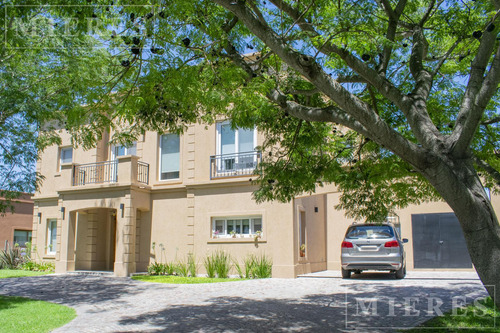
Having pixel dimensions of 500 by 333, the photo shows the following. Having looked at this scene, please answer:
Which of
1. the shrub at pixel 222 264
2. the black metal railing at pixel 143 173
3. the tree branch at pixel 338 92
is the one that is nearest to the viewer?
the tree branch at pixel 338 92

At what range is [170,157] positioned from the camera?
18391 millimetres

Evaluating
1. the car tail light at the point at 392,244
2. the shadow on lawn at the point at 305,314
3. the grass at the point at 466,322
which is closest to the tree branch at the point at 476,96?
the grass at the point at 466,322

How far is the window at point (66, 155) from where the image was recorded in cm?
2136

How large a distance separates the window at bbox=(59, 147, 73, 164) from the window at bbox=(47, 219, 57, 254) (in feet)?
9.80

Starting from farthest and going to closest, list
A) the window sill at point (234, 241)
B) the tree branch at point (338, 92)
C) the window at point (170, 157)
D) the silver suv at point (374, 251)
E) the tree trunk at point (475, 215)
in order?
the window at point (170, 157) → the window sill at point (234, 241) → the silver suv at point (374, 251) → the tree branch at point (338, 92) → the tree trunk at point (475, 215)

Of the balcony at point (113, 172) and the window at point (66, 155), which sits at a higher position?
the window at point (66, 155)

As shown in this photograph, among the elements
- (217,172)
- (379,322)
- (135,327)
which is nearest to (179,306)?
(135,327)

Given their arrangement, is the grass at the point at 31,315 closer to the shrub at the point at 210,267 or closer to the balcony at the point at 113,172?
the shrub at the point at 210,267

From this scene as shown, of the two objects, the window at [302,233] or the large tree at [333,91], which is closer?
the large tree at [333,91]

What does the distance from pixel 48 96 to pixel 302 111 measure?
26.7ft

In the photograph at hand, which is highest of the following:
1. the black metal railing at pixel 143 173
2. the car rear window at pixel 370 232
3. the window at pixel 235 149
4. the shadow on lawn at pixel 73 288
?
the window at pixel 235 149

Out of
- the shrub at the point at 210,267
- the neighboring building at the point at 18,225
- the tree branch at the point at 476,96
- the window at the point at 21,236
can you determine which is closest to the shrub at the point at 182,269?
the shrub at the point at 210,267

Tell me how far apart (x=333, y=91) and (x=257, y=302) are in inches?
228

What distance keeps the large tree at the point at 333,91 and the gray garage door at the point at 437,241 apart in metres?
8.02
